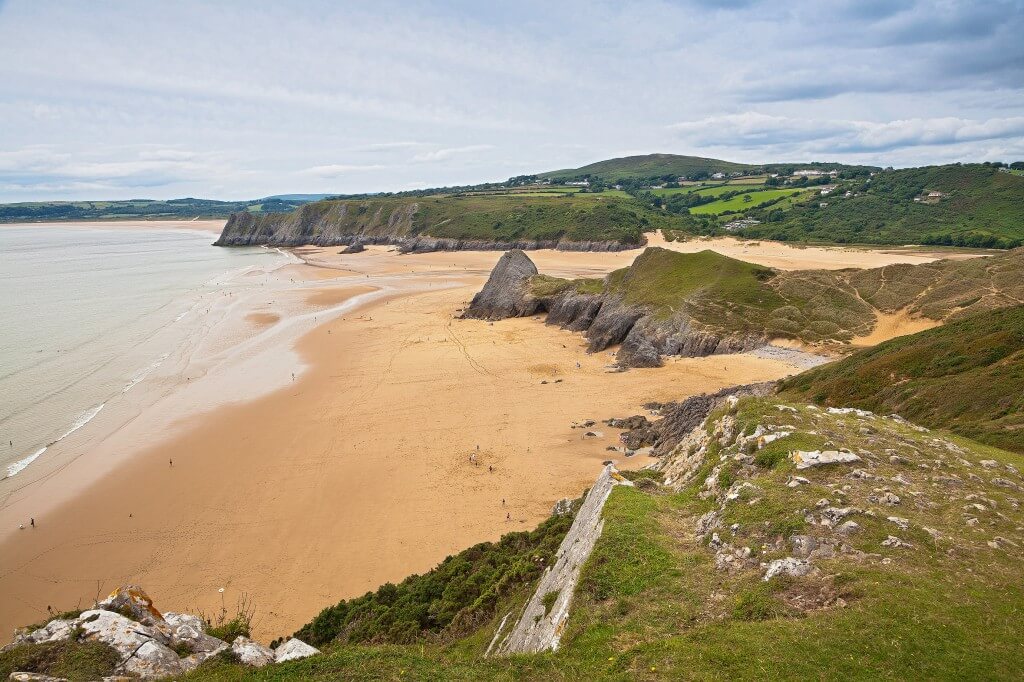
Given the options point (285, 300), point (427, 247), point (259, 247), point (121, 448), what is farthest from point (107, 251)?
point (121, 448)

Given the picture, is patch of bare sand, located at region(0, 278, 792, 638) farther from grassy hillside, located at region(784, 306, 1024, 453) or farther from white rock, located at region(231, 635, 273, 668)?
grassy hillside, located at region(784, 306, 1024, 453)

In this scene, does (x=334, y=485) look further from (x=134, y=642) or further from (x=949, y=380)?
(x=949, y=380)

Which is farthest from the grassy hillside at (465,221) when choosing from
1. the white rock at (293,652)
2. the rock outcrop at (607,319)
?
the white rock at (293,652)

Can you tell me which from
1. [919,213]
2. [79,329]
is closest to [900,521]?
[79,329]

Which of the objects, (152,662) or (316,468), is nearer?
(152,662)

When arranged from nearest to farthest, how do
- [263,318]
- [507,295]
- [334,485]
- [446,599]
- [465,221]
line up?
[446,599] < [334,485] < [507,295] < [263,318] < [465,221]

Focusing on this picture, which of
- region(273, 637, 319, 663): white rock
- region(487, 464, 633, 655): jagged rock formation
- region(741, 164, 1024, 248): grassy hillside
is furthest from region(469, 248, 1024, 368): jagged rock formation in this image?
region(741, 164, 1024, 248): grassy hillside

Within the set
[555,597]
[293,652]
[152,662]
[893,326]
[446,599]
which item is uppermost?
[152,662]
